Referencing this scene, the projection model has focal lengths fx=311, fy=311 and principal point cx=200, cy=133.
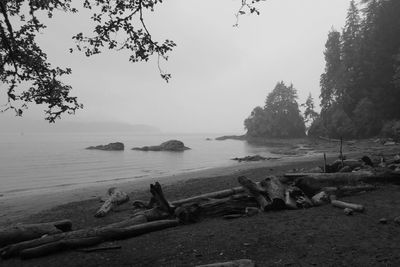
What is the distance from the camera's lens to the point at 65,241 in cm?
766

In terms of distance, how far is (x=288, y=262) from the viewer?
233 inches

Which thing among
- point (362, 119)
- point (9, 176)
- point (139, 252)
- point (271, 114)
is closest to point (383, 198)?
point (139, 252)

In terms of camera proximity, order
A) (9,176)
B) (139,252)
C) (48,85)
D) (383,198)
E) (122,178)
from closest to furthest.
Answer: (48,85), (139,252), (383,198), (122,178), (9,176)

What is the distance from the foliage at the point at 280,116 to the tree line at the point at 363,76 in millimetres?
15489

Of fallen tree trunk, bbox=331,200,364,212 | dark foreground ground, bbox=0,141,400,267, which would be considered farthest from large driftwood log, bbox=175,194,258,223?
fallen tree trunk, bbox=331,200,364,212

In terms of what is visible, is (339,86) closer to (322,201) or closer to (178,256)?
(322,201)

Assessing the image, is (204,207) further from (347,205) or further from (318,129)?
(318,129)

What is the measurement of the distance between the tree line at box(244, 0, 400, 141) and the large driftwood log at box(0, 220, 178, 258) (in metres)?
44.2

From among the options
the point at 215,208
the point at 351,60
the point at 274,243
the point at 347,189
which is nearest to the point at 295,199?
the point at 347,189

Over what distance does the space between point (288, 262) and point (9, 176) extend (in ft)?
115

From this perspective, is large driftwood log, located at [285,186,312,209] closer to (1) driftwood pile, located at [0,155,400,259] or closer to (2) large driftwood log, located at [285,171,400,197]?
(1) driftwood pile, located at [0,155,400,259]

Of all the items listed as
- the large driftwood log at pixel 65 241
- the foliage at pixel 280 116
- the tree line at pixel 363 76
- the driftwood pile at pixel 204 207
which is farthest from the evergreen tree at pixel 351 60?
the large driftwood log at pixel 65 241

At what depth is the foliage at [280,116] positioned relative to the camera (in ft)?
307

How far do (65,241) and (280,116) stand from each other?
92.3 m
